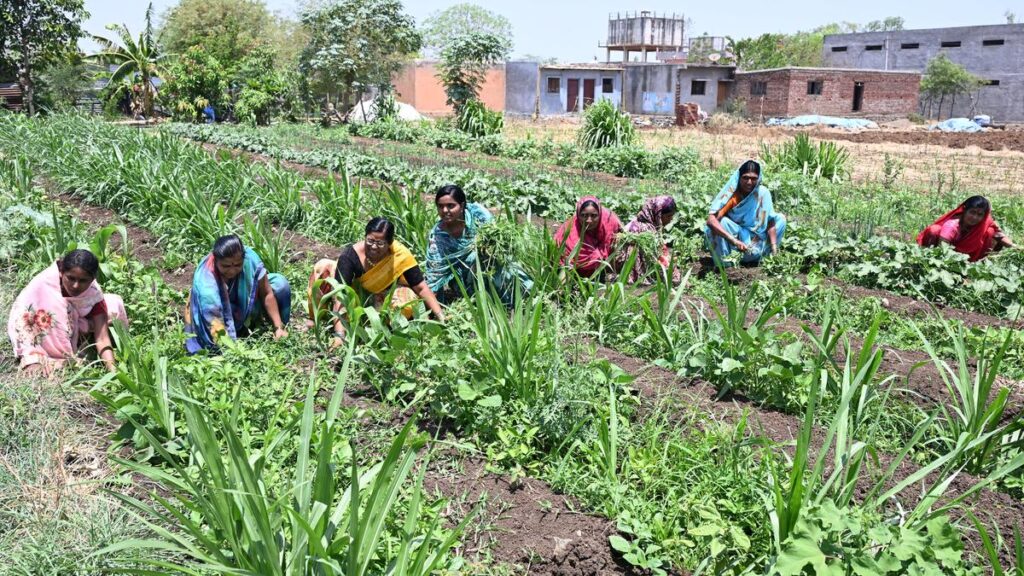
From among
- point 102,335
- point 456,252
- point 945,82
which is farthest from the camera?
point 945,82

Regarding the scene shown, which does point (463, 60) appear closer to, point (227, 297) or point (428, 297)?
point (428, 297)

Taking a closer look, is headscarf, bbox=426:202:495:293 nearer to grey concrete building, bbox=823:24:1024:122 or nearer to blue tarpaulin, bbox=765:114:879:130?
blue tarpaulin, bbox=765:114:879:130

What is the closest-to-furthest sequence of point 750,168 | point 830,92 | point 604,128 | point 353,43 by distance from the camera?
point 750,168
point 604,128
point 353,43
point 830,92

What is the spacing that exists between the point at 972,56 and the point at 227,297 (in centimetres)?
3737

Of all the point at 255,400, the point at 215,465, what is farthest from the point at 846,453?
the point at 255,400

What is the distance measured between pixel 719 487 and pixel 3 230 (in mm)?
5153

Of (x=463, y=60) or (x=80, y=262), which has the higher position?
(x=463, y=60)

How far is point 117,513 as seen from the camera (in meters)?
2.67

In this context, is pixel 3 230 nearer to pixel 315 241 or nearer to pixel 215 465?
pixel 315 241

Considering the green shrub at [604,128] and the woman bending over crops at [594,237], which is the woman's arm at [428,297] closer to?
the woman bending over crops at [594,237]

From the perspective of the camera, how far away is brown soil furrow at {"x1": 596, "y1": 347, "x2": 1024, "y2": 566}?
2756mm

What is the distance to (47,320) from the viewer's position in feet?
12.5

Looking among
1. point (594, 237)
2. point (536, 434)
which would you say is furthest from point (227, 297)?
point (594, 237)

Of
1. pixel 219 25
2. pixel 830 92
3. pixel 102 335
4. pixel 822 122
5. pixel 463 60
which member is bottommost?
pixel 102 335
